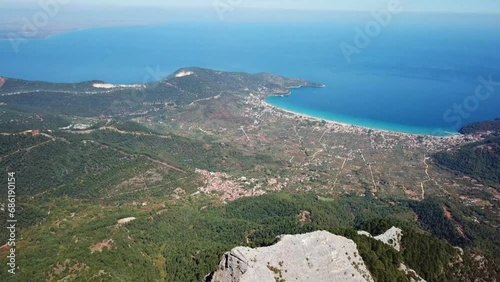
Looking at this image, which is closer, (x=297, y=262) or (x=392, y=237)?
(x=297, y=262)

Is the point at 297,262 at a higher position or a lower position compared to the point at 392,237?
lower

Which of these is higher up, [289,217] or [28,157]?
[289,217]

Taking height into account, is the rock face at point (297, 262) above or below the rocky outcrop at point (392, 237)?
below

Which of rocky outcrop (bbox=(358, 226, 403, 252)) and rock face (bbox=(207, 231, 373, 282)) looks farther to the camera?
rocky outcrop (bbox=(358, 226, 403, 252))

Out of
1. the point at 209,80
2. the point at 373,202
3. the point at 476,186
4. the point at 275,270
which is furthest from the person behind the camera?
the point at 209,80

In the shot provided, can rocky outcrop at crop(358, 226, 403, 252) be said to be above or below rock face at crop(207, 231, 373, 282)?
above

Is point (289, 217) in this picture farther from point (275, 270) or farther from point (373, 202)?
point (275, 270)

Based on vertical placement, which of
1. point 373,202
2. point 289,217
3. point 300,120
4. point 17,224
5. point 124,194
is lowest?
point 17,224

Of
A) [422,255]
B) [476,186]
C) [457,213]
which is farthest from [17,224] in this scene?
[476,186]
